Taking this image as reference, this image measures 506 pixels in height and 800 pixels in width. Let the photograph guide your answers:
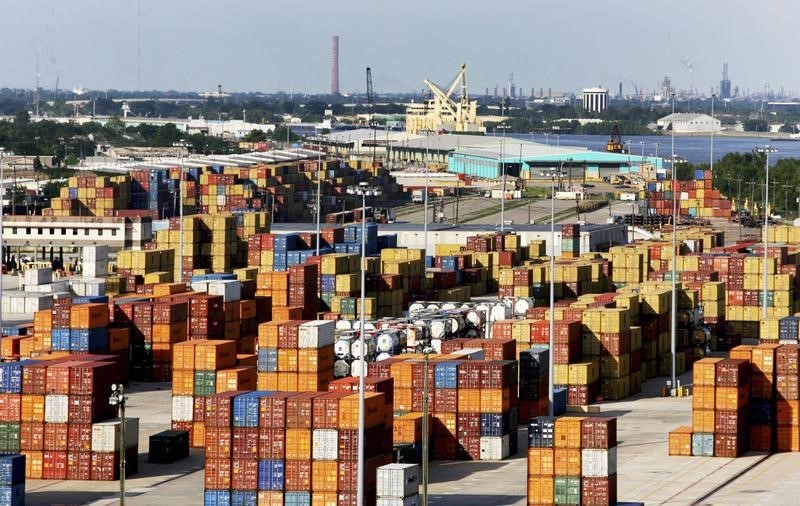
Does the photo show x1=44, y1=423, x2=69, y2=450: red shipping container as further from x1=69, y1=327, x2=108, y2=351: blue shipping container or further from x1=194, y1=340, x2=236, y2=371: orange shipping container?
x1=69, y1=327, x2=108, y2=351: blue shipping container

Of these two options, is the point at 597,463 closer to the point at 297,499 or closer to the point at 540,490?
the point at 540,490

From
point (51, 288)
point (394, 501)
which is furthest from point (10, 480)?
point (51, 288)

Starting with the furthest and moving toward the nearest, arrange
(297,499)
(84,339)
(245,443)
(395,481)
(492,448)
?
(84,339), (492,448), (245,443), (297,499), (395,481)

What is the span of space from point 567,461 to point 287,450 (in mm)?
8173

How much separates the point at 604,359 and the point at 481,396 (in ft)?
55.6

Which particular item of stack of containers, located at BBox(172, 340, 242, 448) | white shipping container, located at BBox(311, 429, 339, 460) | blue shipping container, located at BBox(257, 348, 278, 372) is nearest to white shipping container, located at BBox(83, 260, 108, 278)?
blue shipping container, located at BBox(257, 348, 278, 372)

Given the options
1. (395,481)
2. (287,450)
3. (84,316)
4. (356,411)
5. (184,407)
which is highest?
(356,411)

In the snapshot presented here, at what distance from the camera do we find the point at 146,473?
64625mm

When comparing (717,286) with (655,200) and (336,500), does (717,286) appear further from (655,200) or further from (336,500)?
(655,200)

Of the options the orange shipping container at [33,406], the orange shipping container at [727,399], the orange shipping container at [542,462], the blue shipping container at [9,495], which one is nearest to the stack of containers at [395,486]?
the orange shipping container at [542,462]

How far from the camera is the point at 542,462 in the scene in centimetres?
5616

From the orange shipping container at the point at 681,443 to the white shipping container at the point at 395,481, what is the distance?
15511 mm

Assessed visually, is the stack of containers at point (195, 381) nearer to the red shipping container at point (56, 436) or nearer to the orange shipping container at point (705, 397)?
the red shipping container at point (56, 436)

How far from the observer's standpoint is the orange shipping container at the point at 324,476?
5688 cm
